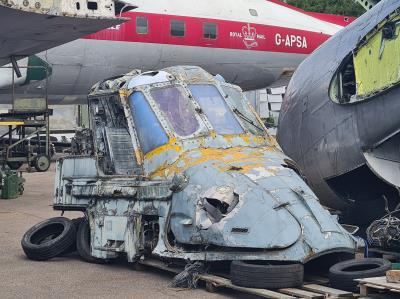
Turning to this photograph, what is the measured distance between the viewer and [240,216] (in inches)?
285

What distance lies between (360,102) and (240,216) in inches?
114

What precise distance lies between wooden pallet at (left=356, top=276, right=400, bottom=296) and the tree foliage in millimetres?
50078

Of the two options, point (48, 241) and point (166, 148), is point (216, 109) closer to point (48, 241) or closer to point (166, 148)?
point (166, 148)

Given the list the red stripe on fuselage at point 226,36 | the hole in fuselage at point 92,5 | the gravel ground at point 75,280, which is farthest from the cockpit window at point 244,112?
the red stripe on fuselage at point 226,36

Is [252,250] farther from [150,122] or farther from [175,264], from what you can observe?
[150,122]

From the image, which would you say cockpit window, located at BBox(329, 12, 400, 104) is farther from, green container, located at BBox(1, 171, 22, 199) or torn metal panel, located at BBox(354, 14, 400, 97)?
green container, located at BBox(1, 171, 22, 199)

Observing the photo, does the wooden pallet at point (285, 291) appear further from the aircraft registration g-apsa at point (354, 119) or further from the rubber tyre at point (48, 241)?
the aircraft registration g-apsa at point (354, 119)

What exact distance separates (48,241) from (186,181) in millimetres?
2517

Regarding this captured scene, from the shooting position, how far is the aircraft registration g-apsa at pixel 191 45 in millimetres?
22047

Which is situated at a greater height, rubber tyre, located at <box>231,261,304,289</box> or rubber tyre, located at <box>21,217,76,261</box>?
rubber tyre, located at <box>21,217,76,261</box>

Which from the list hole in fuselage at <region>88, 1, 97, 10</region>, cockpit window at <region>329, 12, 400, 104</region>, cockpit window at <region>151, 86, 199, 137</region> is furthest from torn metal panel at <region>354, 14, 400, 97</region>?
hole in fuselage at <region>88, 1, 97, 10</region>

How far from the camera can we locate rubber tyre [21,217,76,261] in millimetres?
9117

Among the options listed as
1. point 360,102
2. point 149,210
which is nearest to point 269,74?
point 360,102

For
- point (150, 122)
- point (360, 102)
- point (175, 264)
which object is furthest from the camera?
point (360, 102)
